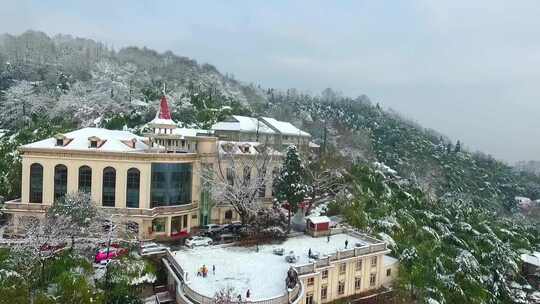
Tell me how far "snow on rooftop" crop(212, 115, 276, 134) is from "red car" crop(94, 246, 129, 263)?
125 ft

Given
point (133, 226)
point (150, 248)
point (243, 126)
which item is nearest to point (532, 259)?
point (243, 126)

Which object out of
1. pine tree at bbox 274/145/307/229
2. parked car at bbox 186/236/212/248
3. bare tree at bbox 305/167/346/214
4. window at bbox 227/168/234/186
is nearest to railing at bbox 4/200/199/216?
parked car at bbox 186/236/212/248

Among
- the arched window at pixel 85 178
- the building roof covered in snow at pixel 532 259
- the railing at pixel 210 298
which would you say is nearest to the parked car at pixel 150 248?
the railing at pixel 210 298

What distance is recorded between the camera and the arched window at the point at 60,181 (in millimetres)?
36031

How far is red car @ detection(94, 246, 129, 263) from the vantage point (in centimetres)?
2890

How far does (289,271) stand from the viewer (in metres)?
25.9

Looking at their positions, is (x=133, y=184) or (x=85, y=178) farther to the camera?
(x=133, y=184)

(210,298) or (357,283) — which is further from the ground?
(210,298)

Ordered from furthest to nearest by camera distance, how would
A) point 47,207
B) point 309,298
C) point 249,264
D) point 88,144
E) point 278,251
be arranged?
point 88,144, point 47,207, point 278,251, point 249,264, point 309,298

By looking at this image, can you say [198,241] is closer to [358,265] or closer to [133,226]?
[133,226]

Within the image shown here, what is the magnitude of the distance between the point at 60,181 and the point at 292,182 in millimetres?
22254

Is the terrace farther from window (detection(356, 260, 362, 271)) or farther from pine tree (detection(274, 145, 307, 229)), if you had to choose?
pine tree (detection(274, 145, 307, 229))

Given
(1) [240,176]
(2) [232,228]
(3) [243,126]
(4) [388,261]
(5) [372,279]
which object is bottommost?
(5) [372,279]

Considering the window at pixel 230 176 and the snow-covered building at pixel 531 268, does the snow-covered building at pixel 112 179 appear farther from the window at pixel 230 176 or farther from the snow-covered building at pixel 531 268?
the snow-covered building at pixel 531 268
